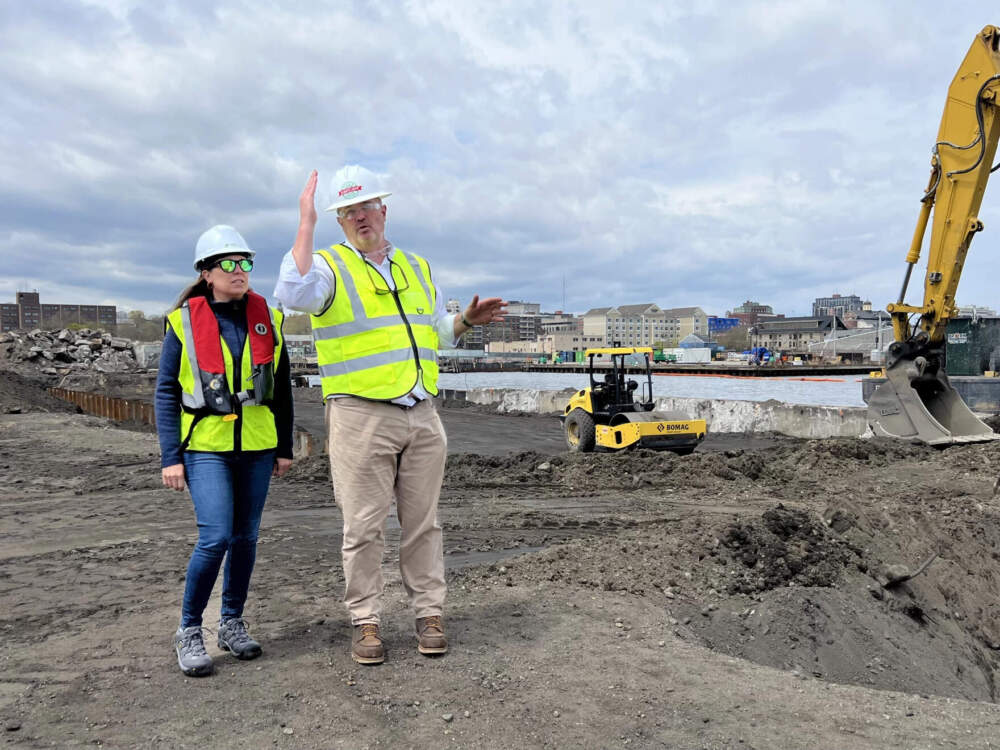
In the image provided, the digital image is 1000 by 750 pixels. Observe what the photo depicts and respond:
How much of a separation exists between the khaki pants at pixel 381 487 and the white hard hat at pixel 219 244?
800 millimetres

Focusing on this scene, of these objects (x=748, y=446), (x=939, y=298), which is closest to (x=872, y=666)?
(x=939, y=298)

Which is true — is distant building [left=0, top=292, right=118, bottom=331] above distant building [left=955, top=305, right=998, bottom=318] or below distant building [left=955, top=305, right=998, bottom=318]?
above

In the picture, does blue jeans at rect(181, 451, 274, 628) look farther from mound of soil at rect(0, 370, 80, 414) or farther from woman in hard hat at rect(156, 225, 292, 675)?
mound of soil at rect(0, 370, 80, 414)

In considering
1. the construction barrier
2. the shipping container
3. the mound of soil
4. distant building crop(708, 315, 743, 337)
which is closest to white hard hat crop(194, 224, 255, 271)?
the construction barrier

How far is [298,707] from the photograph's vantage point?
3.19m

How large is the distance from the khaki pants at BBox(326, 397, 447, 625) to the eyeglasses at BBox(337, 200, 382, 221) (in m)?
0.84

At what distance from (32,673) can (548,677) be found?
2329 mm

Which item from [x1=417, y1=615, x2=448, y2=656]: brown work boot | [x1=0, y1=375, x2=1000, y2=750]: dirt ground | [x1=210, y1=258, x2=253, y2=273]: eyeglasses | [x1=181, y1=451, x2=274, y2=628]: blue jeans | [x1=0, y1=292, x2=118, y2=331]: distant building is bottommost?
[x1=0, y1=375, x2=1000, y2=750]: dirt ground

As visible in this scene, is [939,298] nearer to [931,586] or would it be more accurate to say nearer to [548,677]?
[931,586]

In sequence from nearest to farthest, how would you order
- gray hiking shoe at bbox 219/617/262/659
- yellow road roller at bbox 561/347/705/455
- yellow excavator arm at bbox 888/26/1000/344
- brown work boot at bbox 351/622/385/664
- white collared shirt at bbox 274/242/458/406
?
1. white collared shirt at bbox 274/242/458/406
2. brown work boot at bbox 351/622/385/664
3. gray hiking shoe at bbox 219/617/262/659
4. yellow excavator arm at bbox 888/26/1000/344
5. yellow road roller at bbox 561/347/705/455

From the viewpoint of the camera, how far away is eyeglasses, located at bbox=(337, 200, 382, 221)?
363 cm

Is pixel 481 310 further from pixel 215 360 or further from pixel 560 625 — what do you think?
pixel 560 625

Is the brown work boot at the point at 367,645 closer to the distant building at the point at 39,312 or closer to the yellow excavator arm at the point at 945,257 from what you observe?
the yellow excavator arm at the point at 945,257

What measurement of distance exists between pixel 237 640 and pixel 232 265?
5.65 feet
